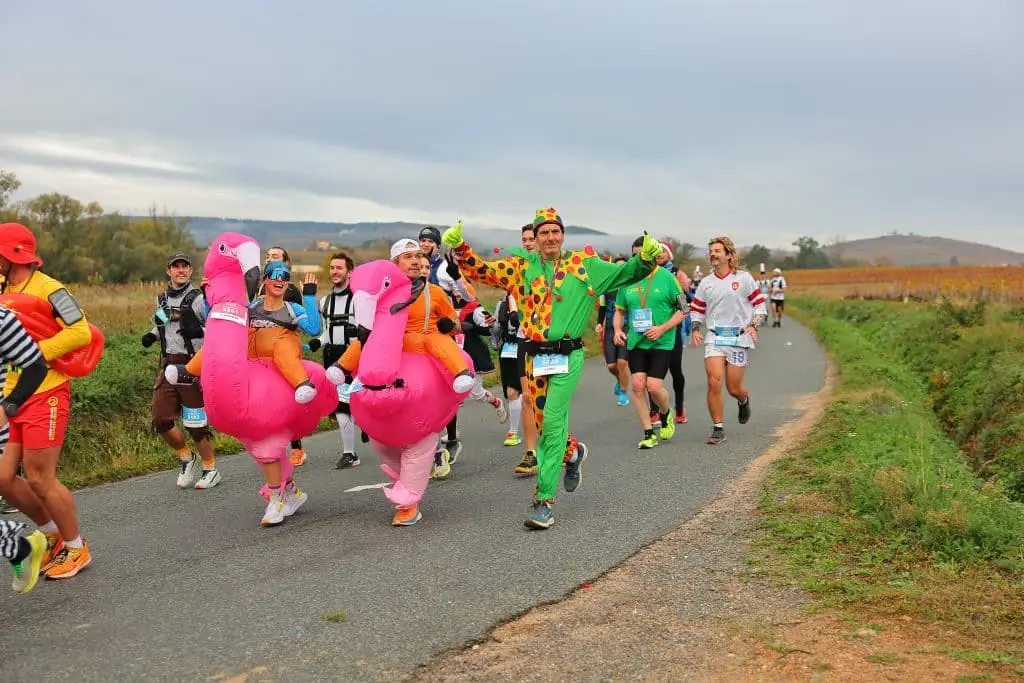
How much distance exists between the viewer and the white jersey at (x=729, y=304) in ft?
32.9

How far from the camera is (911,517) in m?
6.01

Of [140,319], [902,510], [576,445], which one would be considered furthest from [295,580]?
[140,319]

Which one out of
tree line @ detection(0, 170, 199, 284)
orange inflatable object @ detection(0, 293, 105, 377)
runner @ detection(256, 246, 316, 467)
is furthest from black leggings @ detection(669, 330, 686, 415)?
tree line @ detection(0, 170, 199, 284)

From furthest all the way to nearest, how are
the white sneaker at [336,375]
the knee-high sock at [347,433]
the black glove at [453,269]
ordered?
the knee-high sock at [347,433]
the black glove at [453,269]
the white sneaker at [336,375]

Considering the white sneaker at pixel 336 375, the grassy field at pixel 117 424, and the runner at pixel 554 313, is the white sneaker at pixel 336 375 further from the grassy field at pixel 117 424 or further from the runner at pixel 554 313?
the grassy field at pixel 117 424

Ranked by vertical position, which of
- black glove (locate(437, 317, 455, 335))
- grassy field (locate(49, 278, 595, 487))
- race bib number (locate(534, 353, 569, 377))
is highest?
black glove (locate(437, 317, 455, 335))

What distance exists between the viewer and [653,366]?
406 inches

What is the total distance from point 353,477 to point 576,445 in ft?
8.36

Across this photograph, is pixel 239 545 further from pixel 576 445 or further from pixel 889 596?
pixel 889 596

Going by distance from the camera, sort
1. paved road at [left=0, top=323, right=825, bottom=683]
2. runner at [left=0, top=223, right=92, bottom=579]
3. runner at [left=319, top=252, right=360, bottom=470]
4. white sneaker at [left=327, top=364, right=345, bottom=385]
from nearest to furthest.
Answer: paved road at [left=0, top=323, right=825, bottom=683], runner at [left=0, top=223, right=92, bottom=579], white sneaker at [left=327, top=364, right=345, bottom=385], runner at [left=319, top=252, right=360, bottom=470]

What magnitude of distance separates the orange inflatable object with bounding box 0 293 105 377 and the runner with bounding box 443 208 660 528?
2700 mm

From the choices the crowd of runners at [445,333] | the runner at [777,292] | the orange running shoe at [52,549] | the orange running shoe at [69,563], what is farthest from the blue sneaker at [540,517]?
the runner at [777,292]

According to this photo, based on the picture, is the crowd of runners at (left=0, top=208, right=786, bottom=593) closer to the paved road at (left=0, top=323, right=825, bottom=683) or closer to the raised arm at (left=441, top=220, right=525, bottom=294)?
the raised arm at (left=441, top=220, right=525, bottom=294)

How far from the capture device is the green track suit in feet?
22.3
